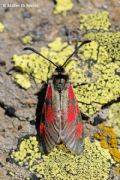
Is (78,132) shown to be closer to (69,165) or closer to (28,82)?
(69,165)

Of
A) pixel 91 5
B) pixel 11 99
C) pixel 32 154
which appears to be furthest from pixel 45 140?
pixel 91 5

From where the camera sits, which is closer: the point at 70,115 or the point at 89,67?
the point at 70,115

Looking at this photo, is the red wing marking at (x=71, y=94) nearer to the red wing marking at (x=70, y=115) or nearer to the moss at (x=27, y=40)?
the red wing marking at (x=70, y=115)

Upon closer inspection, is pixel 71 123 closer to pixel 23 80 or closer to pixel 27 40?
pixel 23 80

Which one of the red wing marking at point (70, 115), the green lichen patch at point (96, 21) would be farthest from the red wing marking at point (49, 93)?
the green lichen patch at point (96, 21)

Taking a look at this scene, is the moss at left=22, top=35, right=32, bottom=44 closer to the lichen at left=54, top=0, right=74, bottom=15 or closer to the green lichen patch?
the lichen at left=54, top=0, right=74, bottom=15

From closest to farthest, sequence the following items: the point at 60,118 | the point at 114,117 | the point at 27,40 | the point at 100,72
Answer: the point at 60,118 < the point at 114,117 < the point at 100,72 < the point at 27,40

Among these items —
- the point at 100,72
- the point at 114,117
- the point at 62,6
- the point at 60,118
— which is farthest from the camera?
the point at 62,6

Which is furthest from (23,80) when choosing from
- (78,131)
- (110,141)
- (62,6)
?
(110,141)

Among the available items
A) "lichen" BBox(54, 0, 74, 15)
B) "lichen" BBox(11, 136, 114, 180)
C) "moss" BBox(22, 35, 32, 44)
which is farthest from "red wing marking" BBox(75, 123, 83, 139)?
"lichen" BBox(54, 0, 74, 15)
